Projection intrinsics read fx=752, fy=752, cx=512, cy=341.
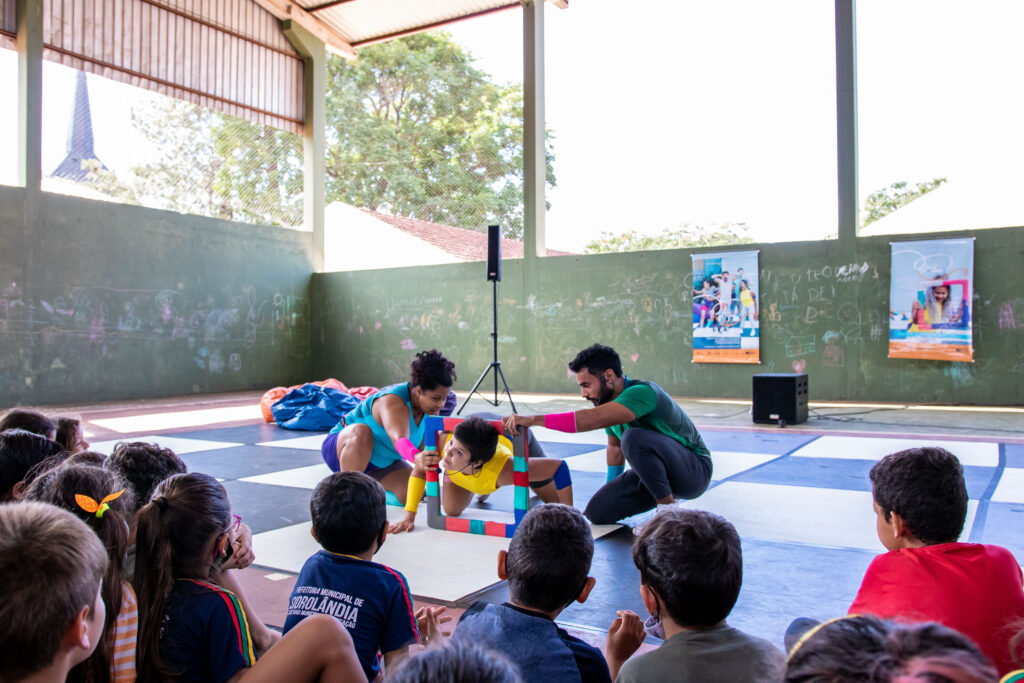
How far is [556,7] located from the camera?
40.4ft

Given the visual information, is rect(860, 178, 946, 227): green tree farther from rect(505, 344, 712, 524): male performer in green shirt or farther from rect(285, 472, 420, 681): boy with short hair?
rect(285, 472, 420, 681): boy with short hair

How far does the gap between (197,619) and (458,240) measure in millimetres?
12608

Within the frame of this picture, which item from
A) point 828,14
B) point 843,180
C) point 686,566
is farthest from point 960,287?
point 686,566

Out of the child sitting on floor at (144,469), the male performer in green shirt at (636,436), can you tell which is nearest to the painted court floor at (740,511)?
the male performer in green shirt at (636,436)

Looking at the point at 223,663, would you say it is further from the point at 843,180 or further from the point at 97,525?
the point at 843,180

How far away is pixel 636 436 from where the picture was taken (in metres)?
3.54

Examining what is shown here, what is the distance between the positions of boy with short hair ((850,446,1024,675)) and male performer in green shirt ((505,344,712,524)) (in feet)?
5.62

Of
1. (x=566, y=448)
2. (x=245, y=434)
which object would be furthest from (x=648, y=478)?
(x=245, y=434)

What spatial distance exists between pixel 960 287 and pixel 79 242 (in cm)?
1155

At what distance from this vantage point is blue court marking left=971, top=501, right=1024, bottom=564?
3.09 m

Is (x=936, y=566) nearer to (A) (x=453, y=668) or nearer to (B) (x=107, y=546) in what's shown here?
(A) (x=453, y=668)

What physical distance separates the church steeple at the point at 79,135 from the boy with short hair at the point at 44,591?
476 inches

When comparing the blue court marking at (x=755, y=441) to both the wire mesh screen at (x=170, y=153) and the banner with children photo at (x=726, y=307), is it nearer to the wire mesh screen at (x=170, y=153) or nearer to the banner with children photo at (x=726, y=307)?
the banner with children photo at (x=726, y=307)

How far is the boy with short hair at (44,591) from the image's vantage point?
986 mm
